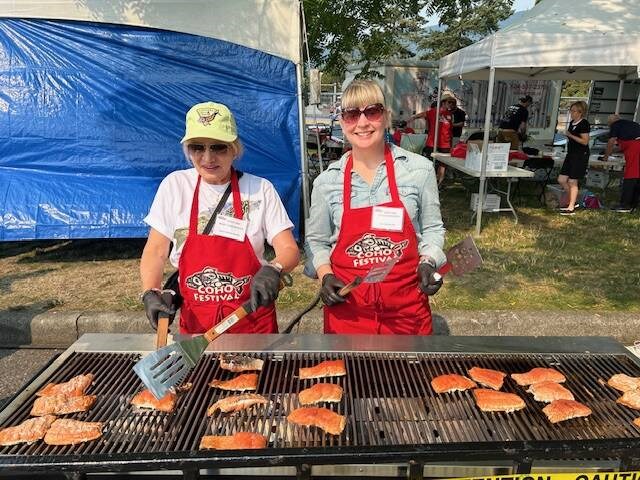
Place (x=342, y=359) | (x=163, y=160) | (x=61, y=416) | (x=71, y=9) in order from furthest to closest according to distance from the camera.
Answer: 1. (x=163, y=160)
2. (x=71, y=9)
3. (x=342, y=359)
4. (x=61, y=416)

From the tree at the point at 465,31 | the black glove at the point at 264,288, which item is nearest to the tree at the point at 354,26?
the black glove at the point at 264,288

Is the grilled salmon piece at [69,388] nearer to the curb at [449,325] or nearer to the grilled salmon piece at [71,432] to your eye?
the grilled salmon piece at [71,432]

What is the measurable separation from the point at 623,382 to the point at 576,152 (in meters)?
7.56

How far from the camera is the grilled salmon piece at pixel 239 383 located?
1717mm

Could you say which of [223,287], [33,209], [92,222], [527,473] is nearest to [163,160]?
[92,222]

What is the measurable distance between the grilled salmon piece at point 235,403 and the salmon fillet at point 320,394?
0.13 meters

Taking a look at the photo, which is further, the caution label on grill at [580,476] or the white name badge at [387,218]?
the white name badge at [387,218]

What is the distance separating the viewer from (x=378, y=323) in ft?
7.48

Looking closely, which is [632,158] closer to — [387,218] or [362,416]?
[387,218]

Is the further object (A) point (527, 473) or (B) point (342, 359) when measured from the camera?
(B) point (342, 359)

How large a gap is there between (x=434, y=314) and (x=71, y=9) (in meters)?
4.87

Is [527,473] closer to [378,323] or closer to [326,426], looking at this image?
[326,426]

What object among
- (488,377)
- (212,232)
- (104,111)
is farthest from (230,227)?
(104,111)

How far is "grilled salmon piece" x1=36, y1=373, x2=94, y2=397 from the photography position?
1670mm
